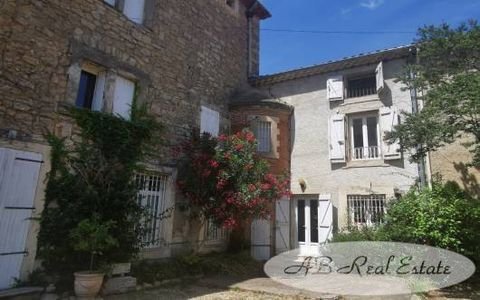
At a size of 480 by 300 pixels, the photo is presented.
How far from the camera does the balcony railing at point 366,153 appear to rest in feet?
34.2

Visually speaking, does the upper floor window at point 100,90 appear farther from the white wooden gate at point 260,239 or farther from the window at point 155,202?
the white wooden gate at point 260,239

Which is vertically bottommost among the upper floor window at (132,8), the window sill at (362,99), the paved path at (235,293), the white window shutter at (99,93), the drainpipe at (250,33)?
the paved path at (235,293)

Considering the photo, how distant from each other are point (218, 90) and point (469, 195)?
7830 millimetres

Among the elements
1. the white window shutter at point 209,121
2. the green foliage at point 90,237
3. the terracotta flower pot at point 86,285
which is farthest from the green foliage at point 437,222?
the terracotta flower pot at point 86,285

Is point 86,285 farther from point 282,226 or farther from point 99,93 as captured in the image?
point 282,226

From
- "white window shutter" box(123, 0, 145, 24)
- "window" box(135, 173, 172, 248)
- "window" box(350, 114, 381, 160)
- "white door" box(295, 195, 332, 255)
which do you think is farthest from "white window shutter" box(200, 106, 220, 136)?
"window" box(350, 114, 381, 160)

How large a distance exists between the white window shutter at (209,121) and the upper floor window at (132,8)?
306cm

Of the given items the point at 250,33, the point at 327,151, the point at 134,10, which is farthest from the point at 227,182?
the point at 250,33

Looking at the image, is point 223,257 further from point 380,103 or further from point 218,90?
point 380,103

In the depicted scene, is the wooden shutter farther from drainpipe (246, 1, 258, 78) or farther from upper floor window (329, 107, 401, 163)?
drainpipe (246, 1, 258, 78)

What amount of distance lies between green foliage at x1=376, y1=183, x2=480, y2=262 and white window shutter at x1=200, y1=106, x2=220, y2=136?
18.2 feet

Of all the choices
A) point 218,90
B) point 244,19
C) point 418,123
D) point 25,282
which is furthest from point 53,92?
point 244,19

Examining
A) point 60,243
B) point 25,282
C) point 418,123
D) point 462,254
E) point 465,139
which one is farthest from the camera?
point 465,139

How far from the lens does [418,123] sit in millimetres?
7805
